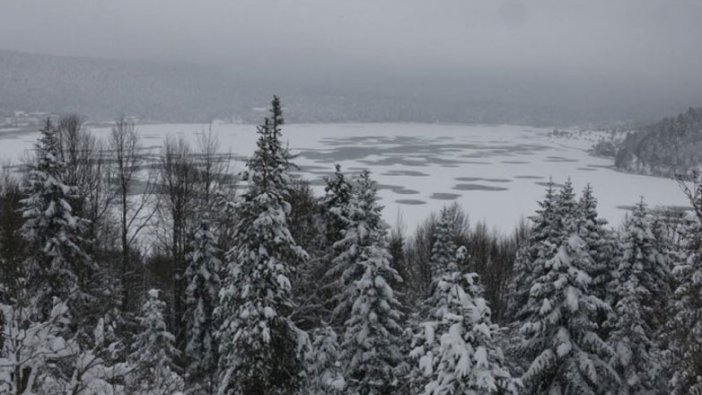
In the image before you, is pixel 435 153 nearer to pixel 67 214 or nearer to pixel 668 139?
pixel 668 139

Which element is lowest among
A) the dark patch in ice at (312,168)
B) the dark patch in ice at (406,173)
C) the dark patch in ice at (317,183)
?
the dark patch in ice at (317,183)

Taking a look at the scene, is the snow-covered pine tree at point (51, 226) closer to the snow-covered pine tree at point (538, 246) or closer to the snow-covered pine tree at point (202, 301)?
the snow-covered pine tree at point (202, 301)

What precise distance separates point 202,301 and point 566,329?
1519 cm

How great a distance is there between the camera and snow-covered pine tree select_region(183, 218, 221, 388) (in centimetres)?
2327

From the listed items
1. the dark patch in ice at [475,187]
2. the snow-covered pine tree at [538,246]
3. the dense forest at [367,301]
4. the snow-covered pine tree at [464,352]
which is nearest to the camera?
the snow-covered pine tree at [464,352]

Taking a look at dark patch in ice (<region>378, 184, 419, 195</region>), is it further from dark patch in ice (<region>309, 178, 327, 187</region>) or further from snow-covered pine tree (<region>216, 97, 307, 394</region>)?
snow-covered pine tree (<region>216, 97, 307, 394</region>)

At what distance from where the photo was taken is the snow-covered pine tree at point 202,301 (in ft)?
76.3

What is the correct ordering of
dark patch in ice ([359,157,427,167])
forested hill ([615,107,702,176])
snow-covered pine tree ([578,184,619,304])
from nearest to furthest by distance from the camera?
1. snow-covered pine tree ([578,184,619,304])
2. dark patch in ice ([359,157,427,167])
3. forested hill ([615,107,702,176])

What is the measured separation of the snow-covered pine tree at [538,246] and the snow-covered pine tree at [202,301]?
1329cm

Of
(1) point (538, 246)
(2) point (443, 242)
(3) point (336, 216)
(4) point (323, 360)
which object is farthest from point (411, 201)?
(4) point (323, 360)

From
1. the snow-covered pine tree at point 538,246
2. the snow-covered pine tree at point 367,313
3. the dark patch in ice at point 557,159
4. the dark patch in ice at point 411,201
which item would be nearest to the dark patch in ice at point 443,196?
the dark patch in ice at point 411,201

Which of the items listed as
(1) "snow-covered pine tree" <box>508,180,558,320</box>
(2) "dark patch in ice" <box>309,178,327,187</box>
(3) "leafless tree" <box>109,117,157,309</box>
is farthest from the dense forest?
(2) "dark patch in ice" <box>309,178,327,187</box>

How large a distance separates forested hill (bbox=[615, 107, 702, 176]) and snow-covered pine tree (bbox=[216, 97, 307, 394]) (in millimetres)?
121570

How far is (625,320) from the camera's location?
715 inches
